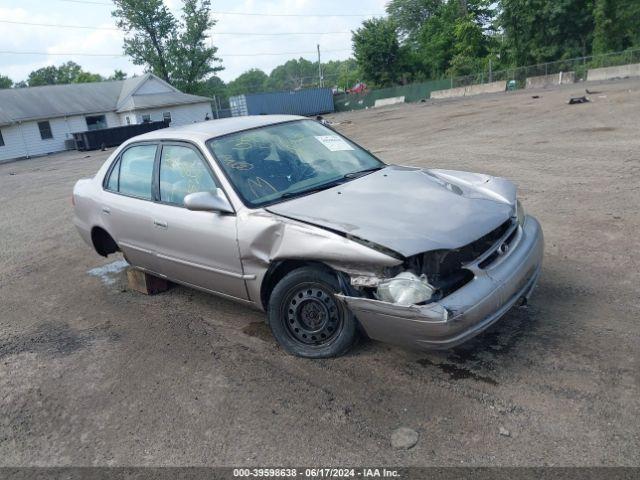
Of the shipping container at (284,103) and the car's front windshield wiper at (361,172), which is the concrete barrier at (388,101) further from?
the car's front windshield wiper at (361,172)

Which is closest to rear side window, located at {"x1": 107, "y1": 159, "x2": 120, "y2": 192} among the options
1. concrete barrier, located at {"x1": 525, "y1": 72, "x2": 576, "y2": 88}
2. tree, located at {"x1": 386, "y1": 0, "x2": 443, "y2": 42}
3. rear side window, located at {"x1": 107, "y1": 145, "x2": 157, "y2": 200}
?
rear side window, located at {"x1": 107, "y1": 145, "x2": 157, "y2": 200}

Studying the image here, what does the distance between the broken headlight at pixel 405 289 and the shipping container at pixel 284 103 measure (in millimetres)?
45288

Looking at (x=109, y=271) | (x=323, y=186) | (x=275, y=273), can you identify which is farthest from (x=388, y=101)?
(x=275, y=273)

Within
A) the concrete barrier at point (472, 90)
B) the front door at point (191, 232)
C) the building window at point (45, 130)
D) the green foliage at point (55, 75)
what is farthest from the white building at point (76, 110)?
the green foliage at point (55, 75)

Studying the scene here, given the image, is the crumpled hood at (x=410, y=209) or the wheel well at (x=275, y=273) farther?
the wheel well at (x=275, y=273)

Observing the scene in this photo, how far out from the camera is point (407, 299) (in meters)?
2.99

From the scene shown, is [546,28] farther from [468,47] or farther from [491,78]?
[468,47]

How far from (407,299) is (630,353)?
1477 millimetres

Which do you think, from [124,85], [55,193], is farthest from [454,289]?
[124,85]

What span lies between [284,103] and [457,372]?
48913 millimetres

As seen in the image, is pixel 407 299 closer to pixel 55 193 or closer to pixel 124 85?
pixel 55 193

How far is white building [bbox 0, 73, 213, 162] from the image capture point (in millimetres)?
38750

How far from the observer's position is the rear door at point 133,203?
4.61 meters

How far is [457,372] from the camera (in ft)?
10.7
